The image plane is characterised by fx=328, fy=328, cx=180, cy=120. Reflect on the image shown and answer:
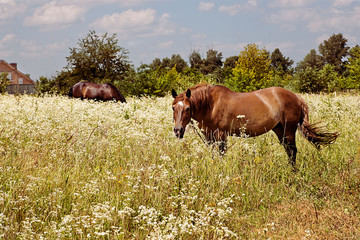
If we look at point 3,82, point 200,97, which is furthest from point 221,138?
point 3,82

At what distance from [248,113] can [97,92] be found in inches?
484

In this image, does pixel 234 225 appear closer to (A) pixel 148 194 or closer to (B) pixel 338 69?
(A) pixel 148 194

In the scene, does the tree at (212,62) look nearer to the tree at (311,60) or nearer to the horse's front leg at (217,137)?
the tree at (311,60)

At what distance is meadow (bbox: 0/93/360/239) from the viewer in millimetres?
3418

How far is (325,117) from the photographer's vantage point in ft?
34.9

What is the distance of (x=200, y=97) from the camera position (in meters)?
6.17

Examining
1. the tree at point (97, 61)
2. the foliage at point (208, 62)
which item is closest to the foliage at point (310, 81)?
the tree at point (97, 61)

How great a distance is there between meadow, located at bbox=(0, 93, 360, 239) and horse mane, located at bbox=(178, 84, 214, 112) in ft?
1.73

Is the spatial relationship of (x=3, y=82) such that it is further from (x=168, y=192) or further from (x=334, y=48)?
→ (x=334, y=48)

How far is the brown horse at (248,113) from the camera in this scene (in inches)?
245

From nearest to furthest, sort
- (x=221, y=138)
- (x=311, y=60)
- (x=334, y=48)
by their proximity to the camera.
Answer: (x=221, y=138) → (x=334, y=48) → (x=311, y=60)

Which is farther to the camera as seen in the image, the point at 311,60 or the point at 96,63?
the point at 311,60

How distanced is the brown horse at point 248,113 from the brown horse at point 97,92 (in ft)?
33.6

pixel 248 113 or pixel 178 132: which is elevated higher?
pixel 248 113
